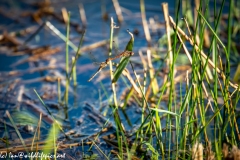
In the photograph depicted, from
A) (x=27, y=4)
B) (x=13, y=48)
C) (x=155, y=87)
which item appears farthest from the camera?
(x=27, y=4)

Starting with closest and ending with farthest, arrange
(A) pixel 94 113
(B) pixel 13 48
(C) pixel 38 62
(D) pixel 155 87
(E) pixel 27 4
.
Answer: (A) pixel 94 113 < (D) pixel 155 87 < (C) pixel 38 62 < (B) pixel 13 48 < (E) pixel 27 4

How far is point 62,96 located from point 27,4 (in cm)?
212

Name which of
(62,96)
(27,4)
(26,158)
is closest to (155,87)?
(62,96)

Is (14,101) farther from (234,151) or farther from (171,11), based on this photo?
(171,11)

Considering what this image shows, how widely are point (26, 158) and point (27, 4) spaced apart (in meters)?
2.71

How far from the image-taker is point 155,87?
197cm

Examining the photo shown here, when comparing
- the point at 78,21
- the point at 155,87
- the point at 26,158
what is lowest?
the point at 26,158

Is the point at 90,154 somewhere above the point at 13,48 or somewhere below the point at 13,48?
below

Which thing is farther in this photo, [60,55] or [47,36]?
[47,36]

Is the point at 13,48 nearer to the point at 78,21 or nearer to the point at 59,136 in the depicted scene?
the point at 78,21

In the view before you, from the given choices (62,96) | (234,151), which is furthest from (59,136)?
(234,151)

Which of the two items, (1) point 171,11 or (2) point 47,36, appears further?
(1) point 171,11

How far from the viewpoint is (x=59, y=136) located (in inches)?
63.1

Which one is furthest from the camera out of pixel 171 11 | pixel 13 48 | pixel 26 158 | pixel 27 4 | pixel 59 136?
pixel 27 4
